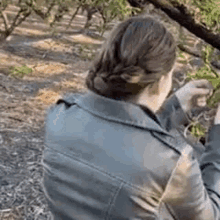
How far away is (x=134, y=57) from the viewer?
138 centimetres

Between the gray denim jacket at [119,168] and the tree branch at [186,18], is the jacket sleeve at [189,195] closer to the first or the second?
the gray denim jacket at [119,168]

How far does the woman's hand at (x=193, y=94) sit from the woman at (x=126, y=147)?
21.1 inches

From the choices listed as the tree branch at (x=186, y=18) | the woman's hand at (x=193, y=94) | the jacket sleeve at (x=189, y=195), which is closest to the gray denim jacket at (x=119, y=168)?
the jacket sleeve at (x=189, y=195)

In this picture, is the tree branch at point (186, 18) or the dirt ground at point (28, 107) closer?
the tree branch at point (186, 18)

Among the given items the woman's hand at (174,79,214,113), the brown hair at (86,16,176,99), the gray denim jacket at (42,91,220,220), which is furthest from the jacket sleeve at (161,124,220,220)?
the woman's hand at (174,79,214,113)

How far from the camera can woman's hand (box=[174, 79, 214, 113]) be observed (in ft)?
6.61

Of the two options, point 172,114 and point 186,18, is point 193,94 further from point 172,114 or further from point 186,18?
point 186,18

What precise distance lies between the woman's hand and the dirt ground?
25.0 inches

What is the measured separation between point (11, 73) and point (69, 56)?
18.7 ft

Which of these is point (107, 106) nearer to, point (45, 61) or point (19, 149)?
point (19, 149)

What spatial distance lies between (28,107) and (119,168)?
685 centimetres

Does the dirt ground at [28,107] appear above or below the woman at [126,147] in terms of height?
below

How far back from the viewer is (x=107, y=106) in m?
1.46

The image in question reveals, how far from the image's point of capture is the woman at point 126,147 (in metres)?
1.34
